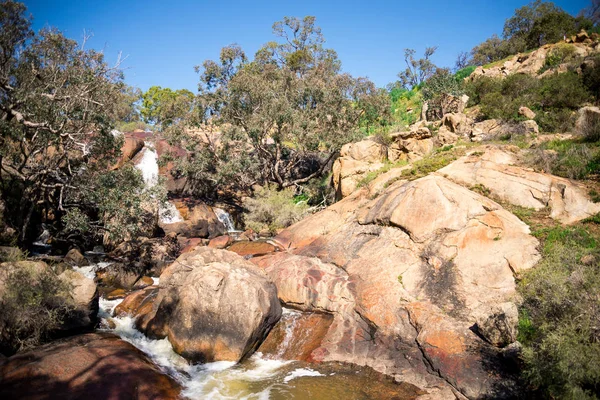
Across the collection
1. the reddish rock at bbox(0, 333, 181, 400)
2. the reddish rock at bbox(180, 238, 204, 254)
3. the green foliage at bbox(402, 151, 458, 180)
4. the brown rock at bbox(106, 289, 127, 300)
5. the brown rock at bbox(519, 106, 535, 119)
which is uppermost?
the brown rock at bbox(519, 106, 535, 119)

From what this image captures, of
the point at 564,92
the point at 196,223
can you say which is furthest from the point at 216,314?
the point at 564,92

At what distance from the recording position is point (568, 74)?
71.3 ft

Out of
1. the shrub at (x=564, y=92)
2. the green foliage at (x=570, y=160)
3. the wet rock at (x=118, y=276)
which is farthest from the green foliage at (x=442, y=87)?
the wet rock at (x=118, y=276)

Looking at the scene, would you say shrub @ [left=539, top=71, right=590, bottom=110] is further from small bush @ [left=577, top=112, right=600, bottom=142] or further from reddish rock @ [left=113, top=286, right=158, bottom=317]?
reddish rock @ [left=113, top=286, right=158, bottom=317]

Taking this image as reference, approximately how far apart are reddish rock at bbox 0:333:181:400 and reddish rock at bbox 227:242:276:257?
306 inches

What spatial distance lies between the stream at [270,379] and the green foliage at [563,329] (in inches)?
112

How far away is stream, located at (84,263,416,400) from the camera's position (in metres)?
8.66

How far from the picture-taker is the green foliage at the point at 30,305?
9.07 meters

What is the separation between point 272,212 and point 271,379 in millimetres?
14130

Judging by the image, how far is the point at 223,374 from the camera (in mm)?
9570

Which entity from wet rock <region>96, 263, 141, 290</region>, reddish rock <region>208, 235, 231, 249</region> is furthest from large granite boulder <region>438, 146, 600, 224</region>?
wet rock <region>96, 263, 141, 290</region>

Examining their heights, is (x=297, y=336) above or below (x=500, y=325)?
below

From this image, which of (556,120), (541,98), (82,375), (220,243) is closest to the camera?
(82,375)

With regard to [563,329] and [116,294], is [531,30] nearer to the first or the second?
[563,329]
